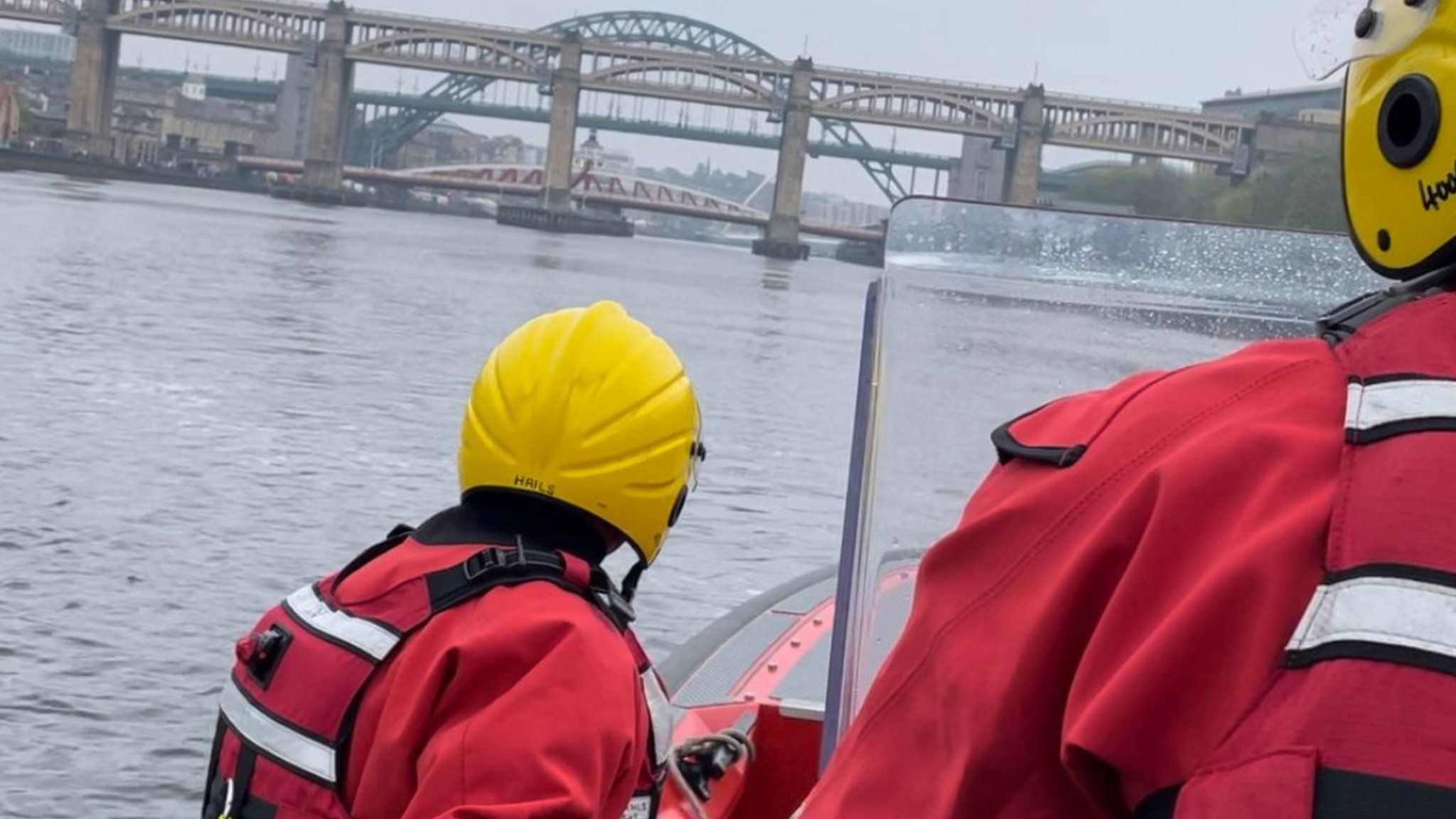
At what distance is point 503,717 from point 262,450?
10886mm

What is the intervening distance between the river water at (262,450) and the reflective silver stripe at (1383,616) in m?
0.81

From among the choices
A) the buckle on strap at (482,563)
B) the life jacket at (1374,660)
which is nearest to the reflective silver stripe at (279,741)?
the buckle on strap at (482,563)

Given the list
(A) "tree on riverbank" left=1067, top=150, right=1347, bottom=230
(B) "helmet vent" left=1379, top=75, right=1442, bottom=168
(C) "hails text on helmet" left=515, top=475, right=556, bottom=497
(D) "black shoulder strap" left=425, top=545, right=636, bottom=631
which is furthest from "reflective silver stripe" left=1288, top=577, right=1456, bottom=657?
(A) "tree on riverbank" left=1067, top=150, right=1347, bottom=230

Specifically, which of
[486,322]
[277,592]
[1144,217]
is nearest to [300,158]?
[486,322]

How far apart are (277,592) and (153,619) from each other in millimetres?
775

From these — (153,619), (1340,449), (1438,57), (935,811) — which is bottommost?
(153,619)

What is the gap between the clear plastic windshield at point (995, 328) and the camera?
67.4 inches

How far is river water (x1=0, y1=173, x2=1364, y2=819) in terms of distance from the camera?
1884 mm

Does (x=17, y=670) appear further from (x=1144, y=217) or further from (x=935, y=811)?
(x=935, y=811)

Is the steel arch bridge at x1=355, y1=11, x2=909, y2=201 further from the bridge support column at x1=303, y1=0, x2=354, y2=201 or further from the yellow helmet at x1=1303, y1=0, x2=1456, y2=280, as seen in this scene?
the yellow helmet at x1=1303, y1=0, x2=1456, y2=280

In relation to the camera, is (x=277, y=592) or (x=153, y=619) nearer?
(x=153, y=619)

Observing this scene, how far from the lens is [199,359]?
17.2 m

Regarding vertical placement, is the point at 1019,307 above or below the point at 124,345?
above

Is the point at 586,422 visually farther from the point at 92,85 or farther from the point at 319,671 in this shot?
the point at 92,85
